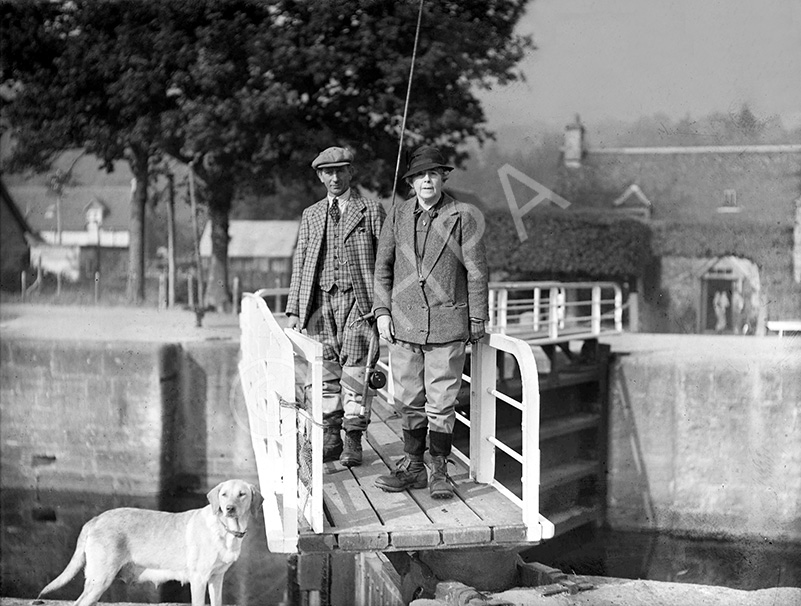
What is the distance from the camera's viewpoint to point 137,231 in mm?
8258

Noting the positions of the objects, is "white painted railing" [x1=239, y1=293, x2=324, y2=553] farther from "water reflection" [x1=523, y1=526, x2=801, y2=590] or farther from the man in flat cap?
"water reflection" [x1=523, y1=526, x2=801, y2=590]

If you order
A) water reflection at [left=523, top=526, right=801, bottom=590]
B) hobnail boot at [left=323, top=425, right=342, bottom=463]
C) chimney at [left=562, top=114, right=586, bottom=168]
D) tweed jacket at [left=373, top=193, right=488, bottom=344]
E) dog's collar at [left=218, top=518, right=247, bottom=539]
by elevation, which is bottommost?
water reflection at [left=523, top=526, right=801, bottom=590]

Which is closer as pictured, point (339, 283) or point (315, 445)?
point (315, 445)

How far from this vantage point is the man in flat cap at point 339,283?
380cm

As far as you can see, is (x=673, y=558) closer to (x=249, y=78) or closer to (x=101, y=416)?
(x=101, y=416)

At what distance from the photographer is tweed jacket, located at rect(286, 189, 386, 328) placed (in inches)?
149

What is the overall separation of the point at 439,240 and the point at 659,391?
23.6 ft

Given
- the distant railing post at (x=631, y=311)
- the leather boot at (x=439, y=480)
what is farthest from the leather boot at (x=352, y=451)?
the distant railing post at (x=631, y=311)

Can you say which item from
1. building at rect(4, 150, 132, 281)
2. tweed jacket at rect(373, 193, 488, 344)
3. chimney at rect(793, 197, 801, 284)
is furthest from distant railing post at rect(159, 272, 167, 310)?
chimney at rect(793, 197, 801, 284)

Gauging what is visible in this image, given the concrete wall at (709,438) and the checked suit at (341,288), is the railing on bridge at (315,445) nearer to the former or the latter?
the checked suit at (341,288)

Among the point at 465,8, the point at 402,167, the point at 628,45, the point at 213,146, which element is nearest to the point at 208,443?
the point at 213,146

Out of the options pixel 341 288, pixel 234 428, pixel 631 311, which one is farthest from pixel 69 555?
pixel 631 311

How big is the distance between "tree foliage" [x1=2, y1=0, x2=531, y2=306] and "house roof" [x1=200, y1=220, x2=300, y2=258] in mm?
466

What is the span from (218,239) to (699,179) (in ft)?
15.5
